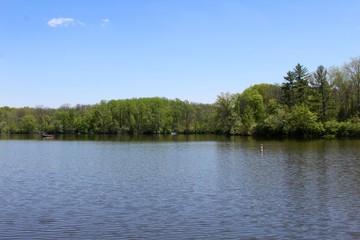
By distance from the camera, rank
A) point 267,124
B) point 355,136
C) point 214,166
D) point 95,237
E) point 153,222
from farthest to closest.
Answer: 1. point 267,124
2. point 355,136
3. point 214,166
4. point 153,222
5. point 95,237

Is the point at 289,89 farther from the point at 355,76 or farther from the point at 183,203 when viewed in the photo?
the point at 183,203

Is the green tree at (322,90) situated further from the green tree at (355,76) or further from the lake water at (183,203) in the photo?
the lake water at (183,203)

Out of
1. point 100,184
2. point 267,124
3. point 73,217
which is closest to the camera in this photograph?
point 73,217

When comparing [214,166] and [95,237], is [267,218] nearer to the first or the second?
[95,237]

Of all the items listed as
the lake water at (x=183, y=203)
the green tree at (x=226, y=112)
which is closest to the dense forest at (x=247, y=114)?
the green tree at (x=226, y=112)

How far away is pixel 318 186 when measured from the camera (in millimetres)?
25297

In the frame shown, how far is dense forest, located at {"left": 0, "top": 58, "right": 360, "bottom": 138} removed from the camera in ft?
303

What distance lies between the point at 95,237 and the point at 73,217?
363 centimetres

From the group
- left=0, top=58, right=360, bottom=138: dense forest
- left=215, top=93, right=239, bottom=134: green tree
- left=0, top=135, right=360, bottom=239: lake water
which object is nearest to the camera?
left=0, top=135, right=360, bottom=239: lake water

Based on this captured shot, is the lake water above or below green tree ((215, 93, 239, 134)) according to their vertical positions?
below

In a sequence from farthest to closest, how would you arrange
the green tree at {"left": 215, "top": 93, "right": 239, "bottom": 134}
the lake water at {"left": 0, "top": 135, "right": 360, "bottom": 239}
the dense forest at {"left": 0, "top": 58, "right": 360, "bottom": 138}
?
the green tree at {"left": 215, "top": 93, "right": 239, "bottom": 134} → the dense forest at {"left": 0, "top": 58, "right": 360, "bottom": 138} → the lake water at {"left": 0, "top": 135, "right": 360, "bottom": 239}

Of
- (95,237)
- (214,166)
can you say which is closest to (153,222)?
(95,237)

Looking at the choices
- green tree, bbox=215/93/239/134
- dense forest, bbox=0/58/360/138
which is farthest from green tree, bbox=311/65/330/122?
green tree, bbox=215/93/239/134

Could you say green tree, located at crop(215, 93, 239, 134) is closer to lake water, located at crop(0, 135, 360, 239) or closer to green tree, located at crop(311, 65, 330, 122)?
green tree, located at crop(311, 65, 330, 122)
